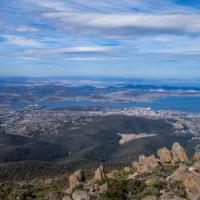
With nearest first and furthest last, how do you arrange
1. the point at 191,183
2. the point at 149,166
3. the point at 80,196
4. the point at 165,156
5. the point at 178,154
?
the point at 191,183 < the point at 80,196 < the point at 149,166 < the point at 165,156 < the point at 178,154

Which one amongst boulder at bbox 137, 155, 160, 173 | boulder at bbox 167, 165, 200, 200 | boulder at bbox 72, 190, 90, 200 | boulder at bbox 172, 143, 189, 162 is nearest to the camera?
boulder at bbox 167, 165, 200, 200

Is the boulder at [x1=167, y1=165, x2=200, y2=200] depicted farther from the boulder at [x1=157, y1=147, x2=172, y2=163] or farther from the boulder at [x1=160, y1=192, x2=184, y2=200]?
the boulder at [x1=157, y1=147, x2=172, y2=163]

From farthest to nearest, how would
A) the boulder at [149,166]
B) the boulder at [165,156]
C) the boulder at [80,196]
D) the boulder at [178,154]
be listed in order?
the boulder at [165,156], the boulder at [178,154], the boulder at [149,166], the boulder at [80,196]

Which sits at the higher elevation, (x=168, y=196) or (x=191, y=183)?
(x=191, y=183)

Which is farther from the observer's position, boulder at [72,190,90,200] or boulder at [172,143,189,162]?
boulder at [172,143,189,162]

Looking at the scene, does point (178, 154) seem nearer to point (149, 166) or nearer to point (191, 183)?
point (149, 166)

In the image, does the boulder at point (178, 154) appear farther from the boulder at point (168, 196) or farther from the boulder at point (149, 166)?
the boulder at point (168, 196)

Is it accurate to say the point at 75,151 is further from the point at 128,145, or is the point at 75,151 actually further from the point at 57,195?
the point at 57,195

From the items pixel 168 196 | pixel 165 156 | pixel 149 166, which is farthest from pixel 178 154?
pixel 168 196

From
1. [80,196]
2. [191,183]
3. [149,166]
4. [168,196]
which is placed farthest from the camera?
[149,166]

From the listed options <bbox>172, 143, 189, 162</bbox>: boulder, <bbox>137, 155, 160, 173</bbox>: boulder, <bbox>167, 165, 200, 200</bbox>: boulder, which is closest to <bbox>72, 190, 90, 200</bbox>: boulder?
<bbox>167, 165, 200, 200</bbox>: boulder

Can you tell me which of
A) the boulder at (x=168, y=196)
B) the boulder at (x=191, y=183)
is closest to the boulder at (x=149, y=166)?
the boulder at (x=191, y=183)
